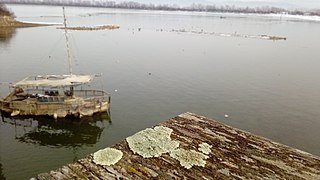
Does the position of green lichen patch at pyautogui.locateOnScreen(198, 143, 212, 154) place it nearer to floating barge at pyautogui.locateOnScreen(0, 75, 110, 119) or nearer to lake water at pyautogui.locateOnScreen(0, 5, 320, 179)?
lake water at pyautogui.locateOnScreen(0, 5, 320, 179)

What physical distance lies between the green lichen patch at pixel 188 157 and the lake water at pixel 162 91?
16.0 m

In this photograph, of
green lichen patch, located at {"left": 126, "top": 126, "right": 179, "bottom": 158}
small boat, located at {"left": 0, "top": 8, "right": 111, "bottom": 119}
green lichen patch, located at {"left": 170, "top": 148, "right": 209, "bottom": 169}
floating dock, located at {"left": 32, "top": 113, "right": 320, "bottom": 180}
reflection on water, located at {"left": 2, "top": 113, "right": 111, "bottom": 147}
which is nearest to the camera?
floating dock, located at {"left": 32, "top": 113, "right": 320, "bottom": 180}

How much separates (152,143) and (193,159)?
155 cm

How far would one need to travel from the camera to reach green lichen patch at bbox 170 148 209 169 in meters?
8.23

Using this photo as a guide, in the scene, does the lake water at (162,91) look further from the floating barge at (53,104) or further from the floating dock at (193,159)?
the floating dock at (193,159)

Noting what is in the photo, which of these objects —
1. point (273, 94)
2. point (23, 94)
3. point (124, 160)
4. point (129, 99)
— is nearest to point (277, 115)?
point (273, 94)

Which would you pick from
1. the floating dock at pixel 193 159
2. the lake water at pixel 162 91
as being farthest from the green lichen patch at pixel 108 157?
the lake water at pixel 162 91

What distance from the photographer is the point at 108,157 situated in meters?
8.46

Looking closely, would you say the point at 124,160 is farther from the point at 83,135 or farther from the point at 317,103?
the point at 317,103

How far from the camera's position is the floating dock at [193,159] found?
307 inches

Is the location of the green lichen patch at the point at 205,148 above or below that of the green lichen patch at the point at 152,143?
below

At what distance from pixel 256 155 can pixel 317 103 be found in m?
33.2

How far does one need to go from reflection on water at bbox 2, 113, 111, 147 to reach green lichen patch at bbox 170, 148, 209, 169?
19255 millimetres

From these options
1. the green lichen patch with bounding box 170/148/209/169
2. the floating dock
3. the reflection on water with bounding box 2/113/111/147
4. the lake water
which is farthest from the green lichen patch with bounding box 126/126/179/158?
the reflection on water with bounding box 2/113/111/147
